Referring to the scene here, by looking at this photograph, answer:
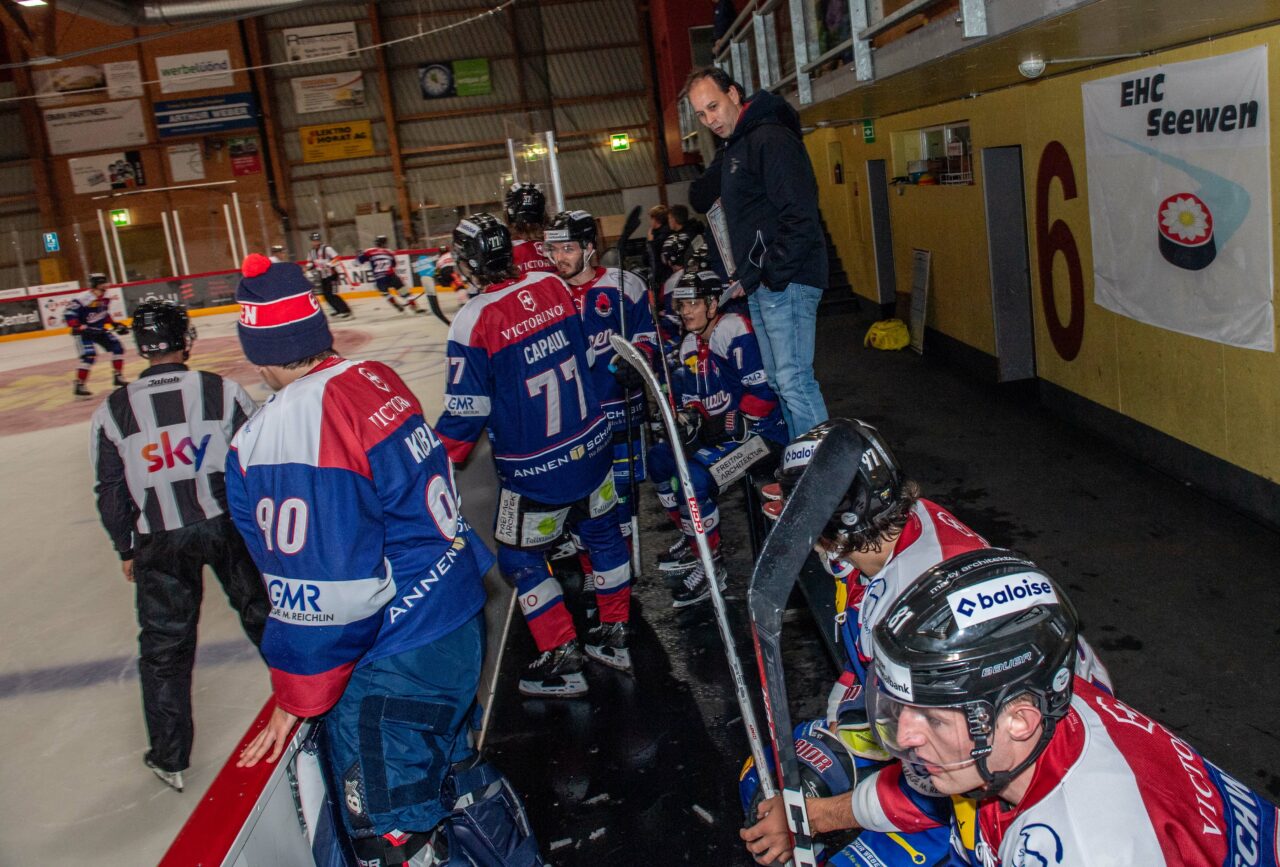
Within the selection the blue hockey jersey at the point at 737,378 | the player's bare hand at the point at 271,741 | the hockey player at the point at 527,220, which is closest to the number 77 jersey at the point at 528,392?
the blue hockey jersey at the point at 737,378

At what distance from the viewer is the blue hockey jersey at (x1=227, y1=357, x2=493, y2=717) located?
7.43 feet

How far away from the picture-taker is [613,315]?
5.77 m

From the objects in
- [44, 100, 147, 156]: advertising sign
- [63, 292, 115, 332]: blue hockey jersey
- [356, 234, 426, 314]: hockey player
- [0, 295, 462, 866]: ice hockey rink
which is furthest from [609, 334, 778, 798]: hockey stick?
[44, 100, 147, 156]: advertising sign

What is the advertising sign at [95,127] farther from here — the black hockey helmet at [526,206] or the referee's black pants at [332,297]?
the black hockey helmet at [526,206]

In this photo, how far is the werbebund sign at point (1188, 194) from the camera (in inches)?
191

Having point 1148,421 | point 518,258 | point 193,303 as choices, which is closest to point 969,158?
point 1148,421

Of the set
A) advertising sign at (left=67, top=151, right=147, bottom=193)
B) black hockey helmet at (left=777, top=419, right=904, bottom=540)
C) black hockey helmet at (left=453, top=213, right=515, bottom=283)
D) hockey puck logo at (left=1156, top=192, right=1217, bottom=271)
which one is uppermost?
advertising sign at (left=67, top=151, right=147, bottom=193)

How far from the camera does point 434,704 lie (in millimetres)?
2562

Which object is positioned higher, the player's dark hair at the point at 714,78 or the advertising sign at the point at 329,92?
the advertising sign at the point at 329,92

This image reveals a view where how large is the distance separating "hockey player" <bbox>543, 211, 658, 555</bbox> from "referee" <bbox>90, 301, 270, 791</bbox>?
2108 millimetres

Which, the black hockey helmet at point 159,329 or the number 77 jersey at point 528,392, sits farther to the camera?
the number 77 jersey at point 528,392

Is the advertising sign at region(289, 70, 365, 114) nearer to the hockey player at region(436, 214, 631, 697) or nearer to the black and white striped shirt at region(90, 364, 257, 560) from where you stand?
the hockey player at region(436, 214, 631, 697)

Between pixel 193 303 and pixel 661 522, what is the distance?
688 inches

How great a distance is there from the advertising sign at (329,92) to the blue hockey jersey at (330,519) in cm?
2563
